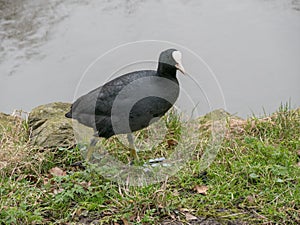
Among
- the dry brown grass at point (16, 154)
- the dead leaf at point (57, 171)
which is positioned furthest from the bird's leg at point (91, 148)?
the dry brown grass at point (16, 154)

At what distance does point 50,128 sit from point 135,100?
0.98m

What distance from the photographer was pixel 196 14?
7.75m

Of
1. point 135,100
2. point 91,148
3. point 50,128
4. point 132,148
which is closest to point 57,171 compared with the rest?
point 91,148

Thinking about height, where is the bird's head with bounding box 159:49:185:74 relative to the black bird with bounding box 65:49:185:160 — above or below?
above

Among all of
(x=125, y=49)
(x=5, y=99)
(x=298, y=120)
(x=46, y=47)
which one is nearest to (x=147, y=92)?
(x=298, y=120)

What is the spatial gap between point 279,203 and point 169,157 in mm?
1022

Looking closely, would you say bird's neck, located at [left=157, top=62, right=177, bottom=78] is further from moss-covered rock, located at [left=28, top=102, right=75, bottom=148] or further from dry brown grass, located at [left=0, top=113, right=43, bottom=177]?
dry brown grass, located at [left=0, top=113, right=43, bottom=177]

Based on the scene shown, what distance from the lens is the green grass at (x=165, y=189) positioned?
3232mm

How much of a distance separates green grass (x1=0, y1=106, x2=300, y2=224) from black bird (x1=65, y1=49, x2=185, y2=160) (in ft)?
1.26

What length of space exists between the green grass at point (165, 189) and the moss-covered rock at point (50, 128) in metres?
0.08

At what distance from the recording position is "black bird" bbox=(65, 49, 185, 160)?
11.6 feet

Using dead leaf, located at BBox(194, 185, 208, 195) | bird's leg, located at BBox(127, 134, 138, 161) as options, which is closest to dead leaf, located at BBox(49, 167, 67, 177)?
bird's leg, located at BBox(127, 134, 138, 161)

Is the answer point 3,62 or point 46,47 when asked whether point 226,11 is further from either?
point 3,62

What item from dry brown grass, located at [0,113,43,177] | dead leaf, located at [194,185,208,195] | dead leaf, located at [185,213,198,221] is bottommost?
dead leaf, located at [185,213,198,221]
